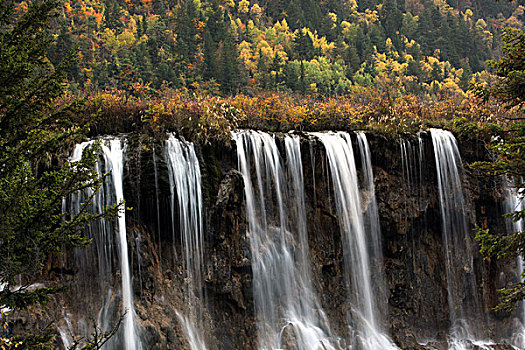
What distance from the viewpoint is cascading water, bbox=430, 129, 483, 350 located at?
65.5 feet

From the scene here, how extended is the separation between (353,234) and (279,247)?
322cm

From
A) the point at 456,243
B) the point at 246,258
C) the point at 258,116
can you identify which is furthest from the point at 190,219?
the point at 456,243

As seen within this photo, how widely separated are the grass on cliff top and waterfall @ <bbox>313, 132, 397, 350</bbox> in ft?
7.57

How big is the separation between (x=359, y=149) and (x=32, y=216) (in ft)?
45.7

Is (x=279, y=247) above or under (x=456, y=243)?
above

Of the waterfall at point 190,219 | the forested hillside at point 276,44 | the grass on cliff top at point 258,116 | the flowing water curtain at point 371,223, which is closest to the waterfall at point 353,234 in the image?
the flowing water curtain at point 371,223

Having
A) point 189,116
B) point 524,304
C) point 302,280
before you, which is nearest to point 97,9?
point 189,116

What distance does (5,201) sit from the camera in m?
7.45

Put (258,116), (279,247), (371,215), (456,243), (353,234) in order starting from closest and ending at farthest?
1. (279,247)
2. (353,234)
3. (371,215)
4. (456,243)
5. (258,116)

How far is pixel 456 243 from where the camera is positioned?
20.3m

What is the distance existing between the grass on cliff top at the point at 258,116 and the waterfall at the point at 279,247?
5.39 feet

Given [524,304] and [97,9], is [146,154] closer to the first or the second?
[524,304]

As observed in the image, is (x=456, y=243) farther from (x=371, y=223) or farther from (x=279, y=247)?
(x=279, y=247)

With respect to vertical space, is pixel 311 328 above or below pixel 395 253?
below
